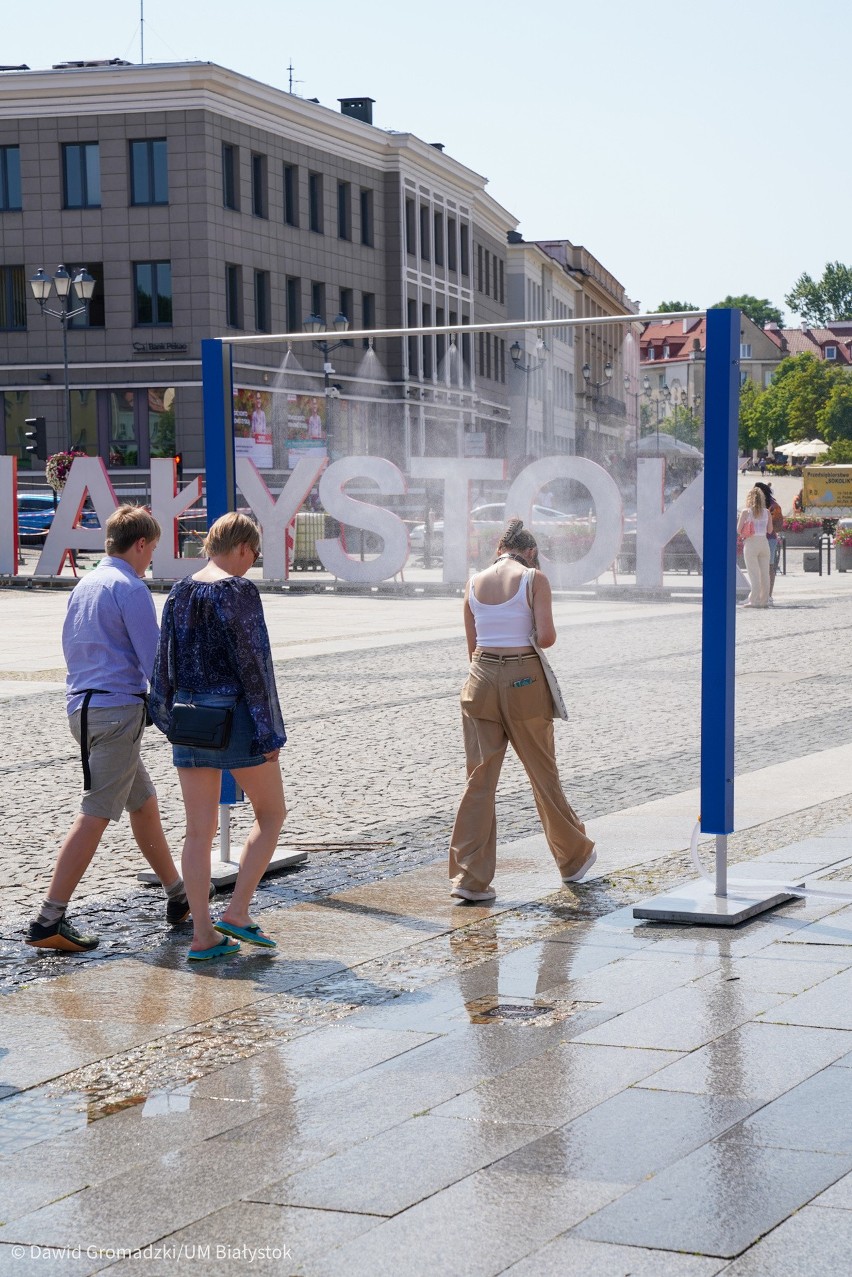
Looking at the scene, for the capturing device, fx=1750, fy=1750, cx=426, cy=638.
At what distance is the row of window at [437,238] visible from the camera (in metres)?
66.8

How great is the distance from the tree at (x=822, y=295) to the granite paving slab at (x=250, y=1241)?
6785 inches

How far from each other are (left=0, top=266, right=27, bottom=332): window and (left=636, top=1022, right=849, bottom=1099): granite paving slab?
174 ft

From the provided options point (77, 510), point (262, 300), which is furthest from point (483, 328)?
point (262, 300)

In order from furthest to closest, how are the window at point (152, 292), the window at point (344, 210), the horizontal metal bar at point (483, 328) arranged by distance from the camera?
1. the window at point (344, 210)
2. the window at point (152, 292)
3. the horizontal metal bar at point (483, 328)

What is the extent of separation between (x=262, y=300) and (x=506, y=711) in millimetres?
51997

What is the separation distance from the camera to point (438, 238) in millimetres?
69500

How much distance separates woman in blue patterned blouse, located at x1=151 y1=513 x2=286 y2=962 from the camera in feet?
19.8

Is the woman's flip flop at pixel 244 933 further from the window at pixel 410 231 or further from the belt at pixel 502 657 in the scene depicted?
the window at pixel 410 231

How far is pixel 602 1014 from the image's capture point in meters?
5.25

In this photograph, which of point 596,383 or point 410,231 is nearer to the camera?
point 596,383

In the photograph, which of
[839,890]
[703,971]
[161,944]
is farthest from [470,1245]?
[839,890]

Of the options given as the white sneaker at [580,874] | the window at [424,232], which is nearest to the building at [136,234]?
the window at [424,232]

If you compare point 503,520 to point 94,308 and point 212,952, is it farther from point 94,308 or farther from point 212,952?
point 94,308

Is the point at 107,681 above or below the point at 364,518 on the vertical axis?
below
